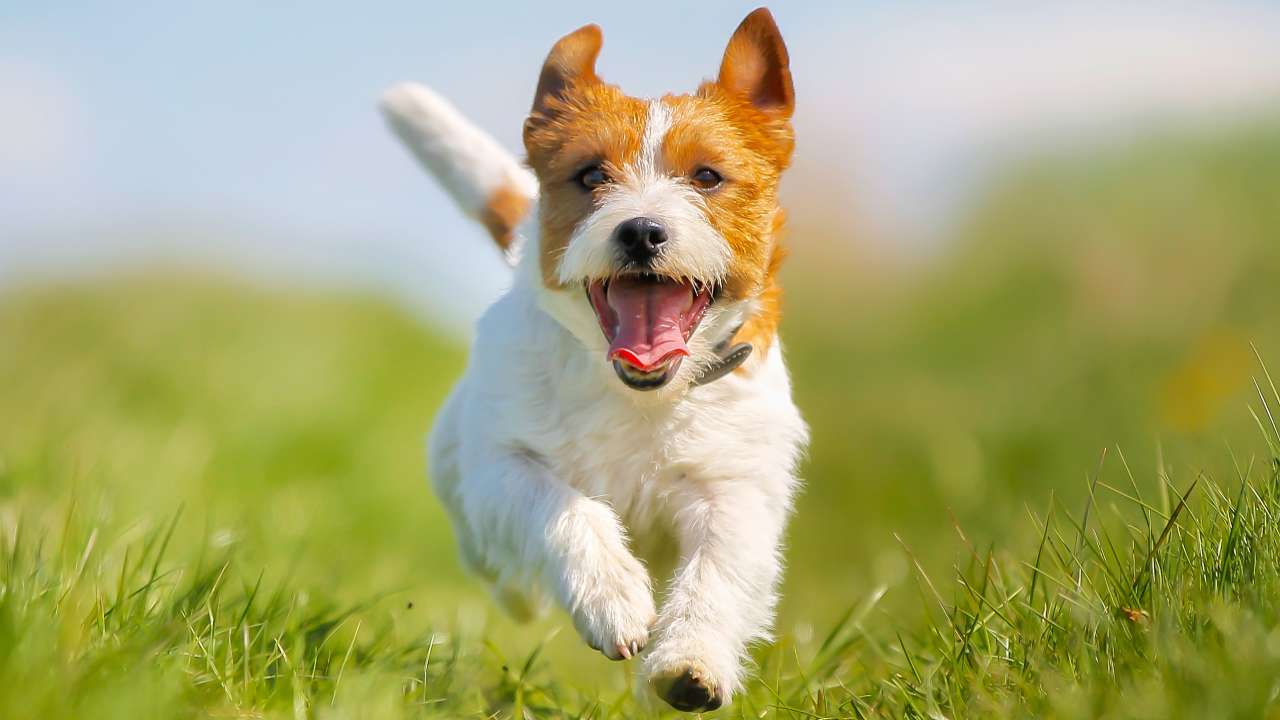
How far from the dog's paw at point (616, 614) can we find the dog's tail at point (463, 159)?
186cm

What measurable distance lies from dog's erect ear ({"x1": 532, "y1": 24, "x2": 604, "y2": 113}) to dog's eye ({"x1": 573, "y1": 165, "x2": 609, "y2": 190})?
0.32 meters

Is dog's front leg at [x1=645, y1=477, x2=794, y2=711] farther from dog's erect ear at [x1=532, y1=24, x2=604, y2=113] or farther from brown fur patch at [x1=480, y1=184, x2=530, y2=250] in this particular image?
brown fur patch at [x1=480, y1=184, x2=530, y2=250]

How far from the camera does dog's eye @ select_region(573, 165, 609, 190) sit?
3.56 metres

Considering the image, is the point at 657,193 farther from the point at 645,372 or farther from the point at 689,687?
the point at 689,687

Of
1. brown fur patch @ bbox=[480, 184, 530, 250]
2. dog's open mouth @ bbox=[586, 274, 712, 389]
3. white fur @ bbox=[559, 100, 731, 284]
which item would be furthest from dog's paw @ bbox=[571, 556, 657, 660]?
brown fur patch @ bbox=[480, 184, 530, 250]

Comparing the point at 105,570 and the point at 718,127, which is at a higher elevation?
the point at 718,127

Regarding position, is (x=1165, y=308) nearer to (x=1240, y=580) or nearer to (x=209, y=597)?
(x=1240, y=580)

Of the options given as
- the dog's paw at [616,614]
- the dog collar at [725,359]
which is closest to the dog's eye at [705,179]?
the dog collar at [725,359]

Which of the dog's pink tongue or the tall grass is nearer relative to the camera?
the tall grass

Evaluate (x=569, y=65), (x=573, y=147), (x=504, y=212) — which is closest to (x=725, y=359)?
(x=573, y=147)

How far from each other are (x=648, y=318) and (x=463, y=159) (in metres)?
1.86

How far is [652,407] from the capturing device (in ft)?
12.0

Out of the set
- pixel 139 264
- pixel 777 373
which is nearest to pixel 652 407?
pixel 777 373

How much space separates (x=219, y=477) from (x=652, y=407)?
455 centimetres
